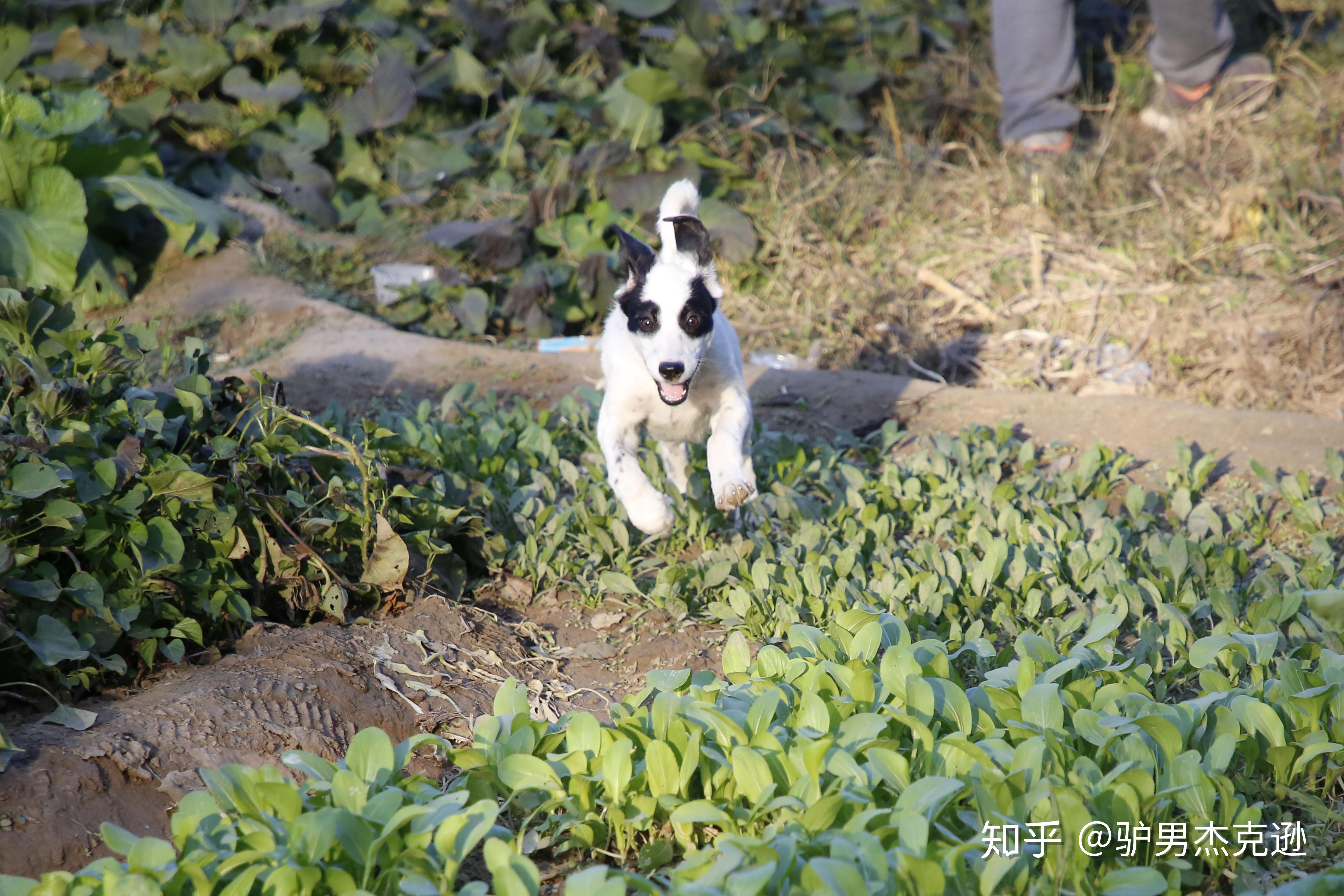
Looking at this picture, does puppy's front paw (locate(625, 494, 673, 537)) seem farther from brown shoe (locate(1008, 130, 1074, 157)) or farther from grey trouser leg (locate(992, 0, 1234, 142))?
grey trouser leg (locate(992, 0, 1234, 142))

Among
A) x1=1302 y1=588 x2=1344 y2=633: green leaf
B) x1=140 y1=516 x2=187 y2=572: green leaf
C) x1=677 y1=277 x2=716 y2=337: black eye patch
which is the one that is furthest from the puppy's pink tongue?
x1=1302 y1=588 x2=1344 y2=633: green leaf

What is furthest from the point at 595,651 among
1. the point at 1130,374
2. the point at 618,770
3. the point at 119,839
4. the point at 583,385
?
the point at 1130,374

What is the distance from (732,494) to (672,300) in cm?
75

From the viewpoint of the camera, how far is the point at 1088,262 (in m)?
6.82

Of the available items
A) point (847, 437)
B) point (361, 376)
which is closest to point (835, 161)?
point (847, 437)

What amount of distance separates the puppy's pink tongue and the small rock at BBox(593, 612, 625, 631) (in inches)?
28.9

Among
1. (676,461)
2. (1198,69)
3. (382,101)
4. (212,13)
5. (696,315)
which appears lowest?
(676,461)

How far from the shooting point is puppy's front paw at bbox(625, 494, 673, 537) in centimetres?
342

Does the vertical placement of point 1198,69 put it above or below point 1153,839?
above

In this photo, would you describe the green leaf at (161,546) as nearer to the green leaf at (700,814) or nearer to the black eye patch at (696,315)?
the green leaf at (700,814)

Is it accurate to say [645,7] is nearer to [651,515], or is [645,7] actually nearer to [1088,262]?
[1088,262]

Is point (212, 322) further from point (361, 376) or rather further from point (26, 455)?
point (26, 455)

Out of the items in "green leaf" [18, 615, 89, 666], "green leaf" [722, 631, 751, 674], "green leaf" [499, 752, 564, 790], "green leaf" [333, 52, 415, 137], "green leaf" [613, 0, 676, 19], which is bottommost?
"green leaf" [722, 631, 751, 674]

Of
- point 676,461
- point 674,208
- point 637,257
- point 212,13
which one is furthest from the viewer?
point 212,13
